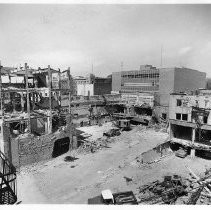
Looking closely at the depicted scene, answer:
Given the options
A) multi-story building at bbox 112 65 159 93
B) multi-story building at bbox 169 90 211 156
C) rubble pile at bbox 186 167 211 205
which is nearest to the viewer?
Result: rubble pile at bbox 186 167 211 205

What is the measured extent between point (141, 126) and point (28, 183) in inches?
1433

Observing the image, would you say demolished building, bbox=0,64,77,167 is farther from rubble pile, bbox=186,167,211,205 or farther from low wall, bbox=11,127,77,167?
rubble pile, bbox=186,167,211,205

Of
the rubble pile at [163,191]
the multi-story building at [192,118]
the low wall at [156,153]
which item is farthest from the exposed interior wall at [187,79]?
the rubble pile at [163,191]

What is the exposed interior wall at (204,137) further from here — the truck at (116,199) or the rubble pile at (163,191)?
the truck at (116,199)

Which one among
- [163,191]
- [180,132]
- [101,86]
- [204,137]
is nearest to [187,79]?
[101,86]

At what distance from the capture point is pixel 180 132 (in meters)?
44.0

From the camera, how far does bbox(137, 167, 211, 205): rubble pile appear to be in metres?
24.4

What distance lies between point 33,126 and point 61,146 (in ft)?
20.3

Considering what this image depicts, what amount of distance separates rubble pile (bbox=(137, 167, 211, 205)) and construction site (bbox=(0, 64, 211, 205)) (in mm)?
99

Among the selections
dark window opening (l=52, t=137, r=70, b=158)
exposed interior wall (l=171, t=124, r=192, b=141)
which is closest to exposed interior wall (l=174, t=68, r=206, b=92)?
exposed interior wall (l=171, t=124, r=192, b=141)

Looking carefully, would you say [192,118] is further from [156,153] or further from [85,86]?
[85,86]

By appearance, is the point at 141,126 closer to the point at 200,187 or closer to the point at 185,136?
the point at 185,136

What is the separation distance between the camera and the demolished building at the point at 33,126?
1358 inches

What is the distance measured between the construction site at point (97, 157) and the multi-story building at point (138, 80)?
21.9 metres
